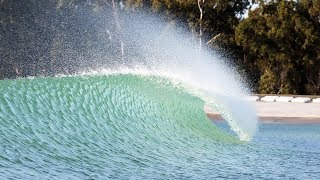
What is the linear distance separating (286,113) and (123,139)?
16.0 m

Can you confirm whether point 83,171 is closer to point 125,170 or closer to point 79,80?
point 125,170

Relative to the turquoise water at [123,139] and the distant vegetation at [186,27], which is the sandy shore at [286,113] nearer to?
the turquoise water at [123,139]

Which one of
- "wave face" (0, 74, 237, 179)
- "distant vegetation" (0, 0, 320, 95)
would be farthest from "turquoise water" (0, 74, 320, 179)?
"distant vegetation" (0, 0, 320, 95)

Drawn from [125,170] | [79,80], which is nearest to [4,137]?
[125,170]

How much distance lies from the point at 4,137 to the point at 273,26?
3544 cm

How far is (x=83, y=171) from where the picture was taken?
35.0 ft

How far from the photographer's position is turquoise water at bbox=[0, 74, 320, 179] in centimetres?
1115

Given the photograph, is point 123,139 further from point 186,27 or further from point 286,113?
point 186,27

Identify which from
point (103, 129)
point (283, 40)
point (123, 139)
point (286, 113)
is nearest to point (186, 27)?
point (283, 40)

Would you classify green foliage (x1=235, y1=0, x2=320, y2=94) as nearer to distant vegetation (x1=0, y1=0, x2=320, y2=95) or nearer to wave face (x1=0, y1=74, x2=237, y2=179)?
distant vegetation (x1=0, y1=0, x2=320, y2=95)

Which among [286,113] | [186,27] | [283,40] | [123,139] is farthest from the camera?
[186,27]

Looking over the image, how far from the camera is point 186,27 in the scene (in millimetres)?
50875

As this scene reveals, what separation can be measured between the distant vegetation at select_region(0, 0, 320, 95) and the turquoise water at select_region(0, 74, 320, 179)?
2656cm

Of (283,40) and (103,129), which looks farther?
(283,40)
